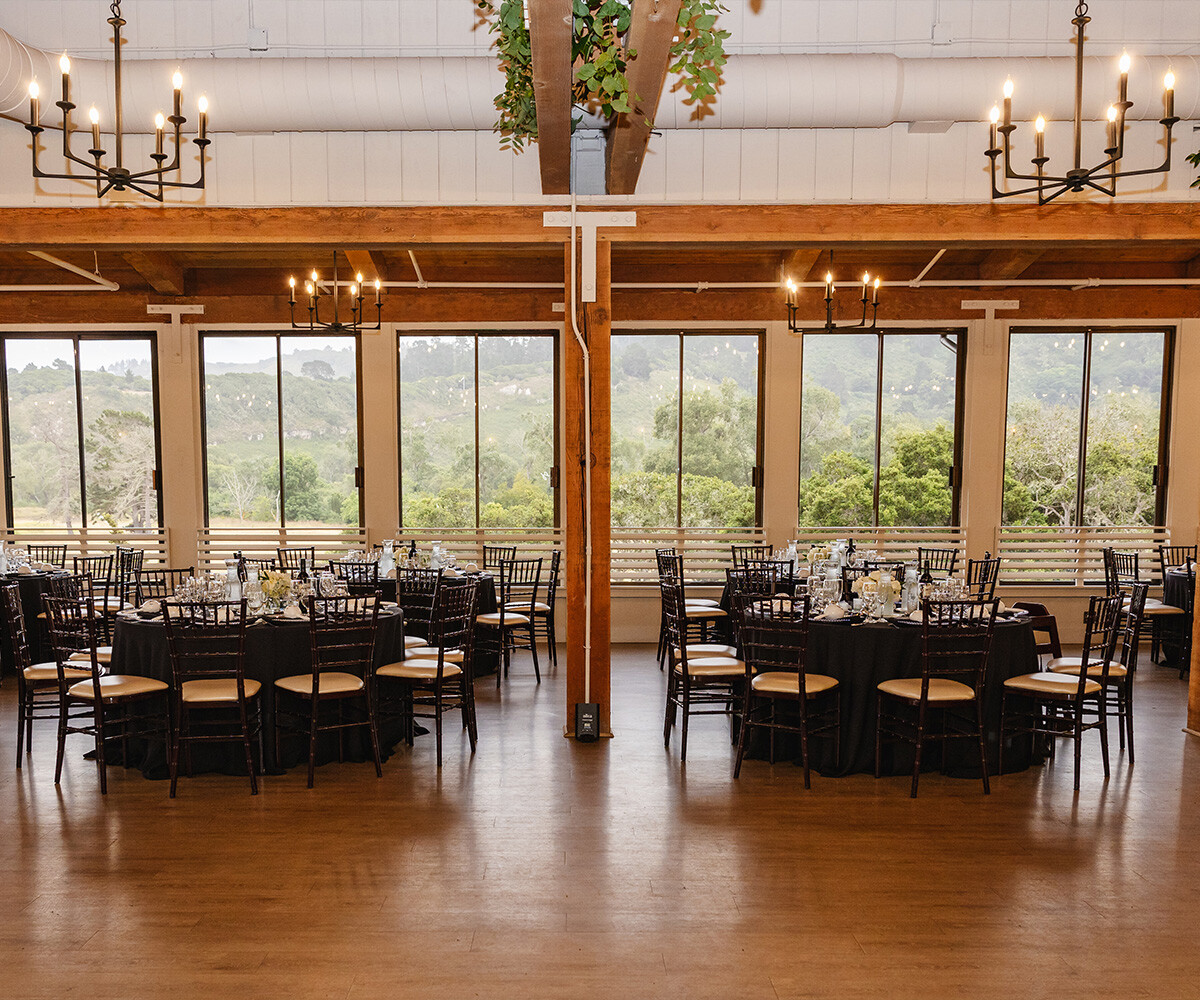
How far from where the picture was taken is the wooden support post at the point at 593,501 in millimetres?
6105

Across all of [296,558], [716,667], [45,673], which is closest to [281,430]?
[296,558]

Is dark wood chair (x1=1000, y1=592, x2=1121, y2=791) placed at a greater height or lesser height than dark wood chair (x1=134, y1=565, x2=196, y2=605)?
lesser

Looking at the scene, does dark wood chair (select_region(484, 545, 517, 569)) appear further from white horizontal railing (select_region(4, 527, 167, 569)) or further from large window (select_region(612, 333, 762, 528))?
white horizontal railing (select_region(4, 527, 167, 569))

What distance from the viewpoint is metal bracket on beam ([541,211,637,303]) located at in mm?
6047

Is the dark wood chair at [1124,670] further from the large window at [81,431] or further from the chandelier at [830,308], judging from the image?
Answer: the large window at [81,431]

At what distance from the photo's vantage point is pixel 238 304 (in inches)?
398

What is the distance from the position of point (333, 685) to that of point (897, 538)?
698 cm

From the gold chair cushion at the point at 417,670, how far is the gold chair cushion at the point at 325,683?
262 millimetres

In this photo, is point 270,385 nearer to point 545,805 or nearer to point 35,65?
point 35,65

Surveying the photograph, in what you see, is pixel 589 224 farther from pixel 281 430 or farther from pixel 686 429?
pixel 281 430

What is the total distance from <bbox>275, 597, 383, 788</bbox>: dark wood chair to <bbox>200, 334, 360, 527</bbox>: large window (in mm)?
4890

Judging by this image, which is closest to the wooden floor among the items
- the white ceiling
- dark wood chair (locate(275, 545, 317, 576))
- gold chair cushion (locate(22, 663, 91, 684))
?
gold chair cushion (locate(22, 663, 91, 684))

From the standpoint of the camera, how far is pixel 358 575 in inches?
312

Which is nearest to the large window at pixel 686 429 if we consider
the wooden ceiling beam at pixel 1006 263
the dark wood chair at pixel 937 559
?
the dark wood chair at pixel 937 559
